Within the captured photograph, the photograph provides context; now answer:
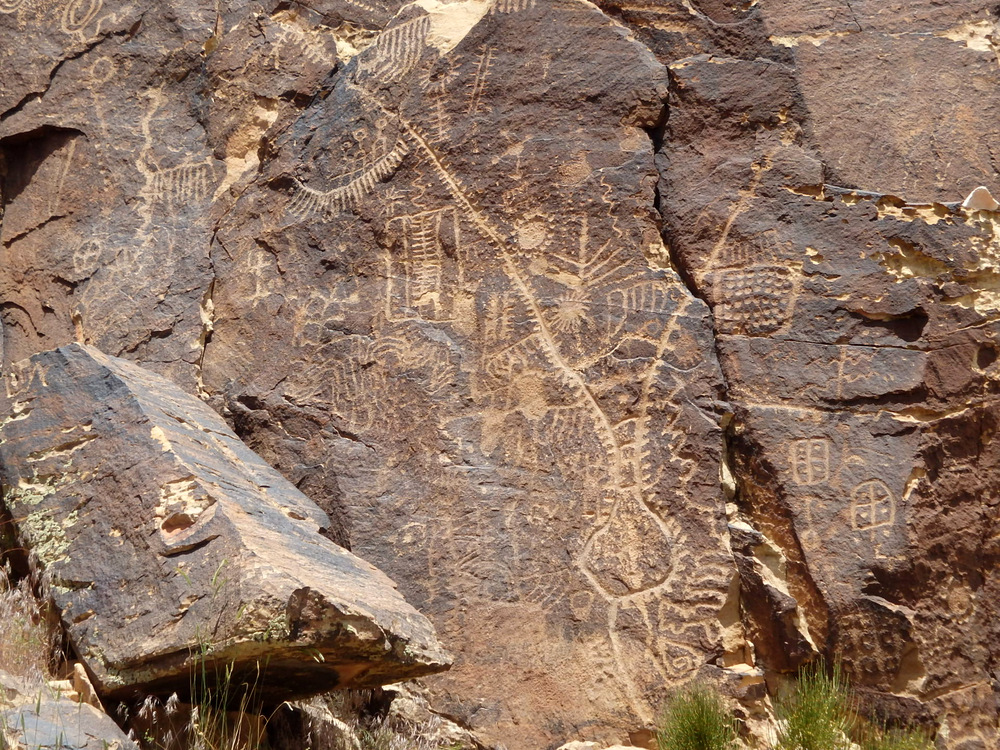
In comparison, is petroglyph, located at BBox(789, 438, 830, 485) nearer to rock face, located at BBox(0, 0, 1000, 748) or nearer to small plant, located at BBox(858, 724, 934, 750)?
rock face, located at BBox(0, 0, 1000, 748)

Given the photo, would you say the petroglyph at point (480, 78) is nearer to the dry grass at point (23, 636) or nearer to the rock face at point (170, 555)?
the rock face at point (170, 555)

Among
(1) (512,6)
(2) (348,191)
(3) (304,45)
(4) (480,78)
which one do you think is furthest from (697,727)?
(3) (304,45)

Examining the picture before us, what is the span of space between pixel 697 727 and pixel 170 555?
4.97 feet

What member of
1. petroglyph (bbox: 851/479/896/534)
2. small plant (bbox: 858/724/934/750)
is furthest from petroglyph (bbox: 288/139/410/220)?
small plant (bbox: 858/724/934/750)

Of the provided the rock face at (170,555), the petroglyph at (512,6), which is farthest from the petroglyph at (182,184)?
the petroglyph at (512,6)

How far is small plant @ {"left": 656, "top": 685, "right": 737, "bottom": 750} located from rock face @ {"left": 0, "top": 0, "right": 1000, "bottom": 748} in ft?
0.68

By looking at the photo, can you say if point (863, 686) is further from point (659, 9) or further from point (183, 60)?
point (183, 60)

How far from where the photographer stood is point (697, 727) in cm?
324

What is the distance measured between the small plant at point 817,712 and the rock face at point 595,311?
8 cm

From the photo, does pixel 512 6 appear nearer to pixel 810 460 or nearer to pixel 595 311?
pixel 595 311

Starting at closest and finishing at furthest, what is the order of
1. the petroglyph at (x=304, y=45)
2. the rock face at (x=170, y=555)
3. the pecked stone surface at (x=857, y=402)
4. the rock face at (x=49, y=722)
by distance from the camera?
the rock face at (x=49, y=722)
the rock face at (x=170, y=555)
the pecked stone surface at (x=857, y=402)
the petroglyph at (x=304, y=45)

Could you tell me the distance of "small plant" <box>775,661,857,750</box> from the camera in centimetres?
320

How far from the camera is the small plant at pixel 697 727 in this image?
3.23 m

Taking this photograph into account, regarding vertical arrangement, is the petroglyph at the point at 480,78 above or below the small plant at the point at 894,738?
above
